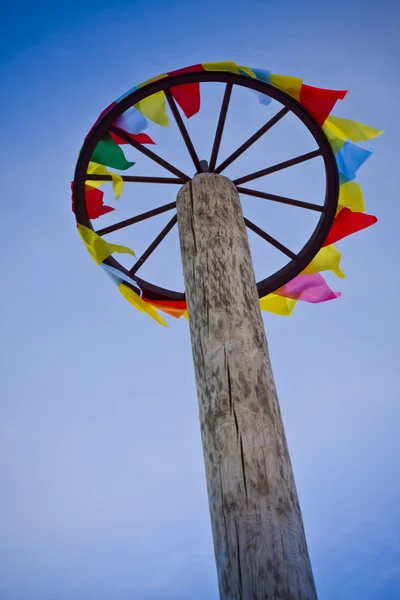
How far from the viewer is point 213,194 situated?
306cm

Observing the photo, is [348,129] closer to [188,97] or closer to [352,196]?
[352,196]

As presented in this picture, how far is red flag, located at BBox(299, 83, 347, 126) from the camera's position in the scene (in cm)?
421

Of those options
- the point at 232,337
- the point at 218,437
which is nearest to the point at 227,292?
the point at 232,337

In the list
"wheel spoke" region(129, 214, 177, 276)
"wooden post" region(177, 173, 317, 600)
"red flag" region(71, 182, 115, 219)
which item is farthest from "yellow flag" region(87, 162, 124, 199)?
"wooden post" region(177, 173, 317, 600)

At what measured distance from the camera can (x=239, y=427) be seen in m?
2.13

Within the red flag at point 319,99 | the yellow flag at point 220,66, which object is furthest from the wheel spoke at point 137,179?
the red flag at point 319,99

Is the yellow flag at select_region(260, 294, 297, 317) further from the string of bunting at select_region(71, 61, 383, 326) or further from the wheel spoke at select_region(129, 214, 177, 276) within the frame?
the wheel spoke at select_region(129, 214, 177, 276)

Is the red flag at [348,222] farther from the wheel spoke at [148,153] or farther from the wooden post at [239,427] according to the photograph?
the wooden post at [239,427]

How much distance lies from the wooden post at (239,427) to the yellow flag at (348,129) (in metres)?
2.01

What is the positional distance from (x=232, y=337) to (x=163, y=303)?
2.43m

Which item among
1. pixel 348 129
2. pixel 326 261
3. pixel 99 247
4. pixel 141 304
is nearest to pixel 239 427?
pixel 99 247

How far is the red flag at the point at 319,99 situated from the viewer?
421 cm

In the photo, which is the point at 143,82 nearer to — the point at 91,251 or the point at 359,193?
the point at 91,251

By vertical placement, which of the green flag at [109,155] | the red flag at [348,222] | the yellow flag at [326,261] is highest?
the green flag at [109,155]
